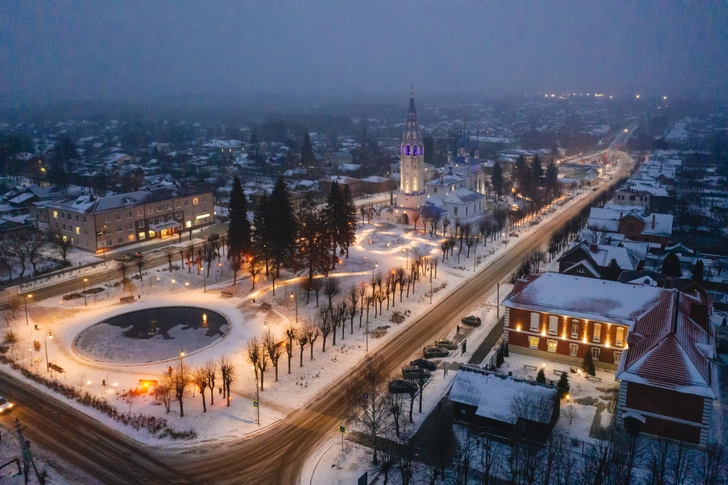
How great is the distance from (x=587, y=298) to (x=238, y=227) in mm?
28893

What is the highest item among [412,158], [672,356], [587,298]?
[412,158]

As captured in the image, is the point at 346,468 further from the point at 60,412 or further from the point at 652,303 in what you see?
the point at 652,303

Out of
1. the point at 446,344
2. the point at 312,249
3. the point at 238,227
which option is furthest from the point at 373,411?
the point at 238,227

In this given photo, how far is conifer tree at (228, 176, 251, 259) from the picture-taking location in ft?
163

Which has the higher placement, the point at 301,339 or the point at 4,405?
the point at 301,339

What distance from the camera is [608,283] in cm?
3544

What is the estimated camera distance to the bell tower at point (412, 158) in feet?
241

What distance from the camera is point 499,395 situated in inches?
1064

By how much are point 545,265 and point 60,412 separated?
41248 mm

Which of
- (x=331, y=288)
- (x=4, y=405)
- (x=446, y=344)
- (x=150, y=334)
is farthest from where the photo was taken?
(x=331, y=288)

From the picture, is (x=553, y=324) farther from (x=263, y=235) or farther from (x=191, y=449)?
(x=263, y=235)

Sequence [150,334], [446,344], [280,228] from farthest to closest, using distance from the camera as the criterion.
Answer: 1. [280,228]
2. [150,334]
3. [446,344]

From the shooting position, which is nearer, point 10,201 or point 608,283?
point 608,283

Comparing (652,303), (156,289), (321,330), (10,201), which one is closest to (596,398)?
(652,303)
